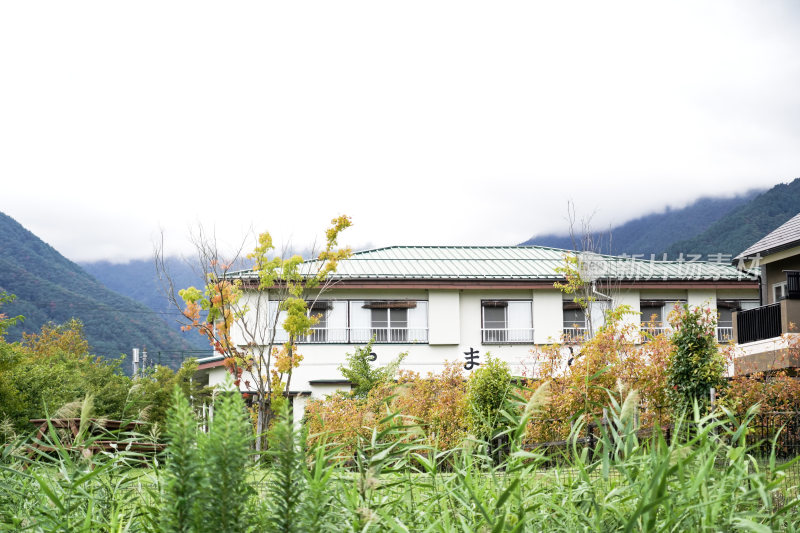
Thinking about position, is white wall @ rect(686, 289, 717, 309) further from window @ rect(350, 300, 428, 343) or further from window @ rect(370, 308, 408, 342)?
window @ rect(370, 308, 408, 342)

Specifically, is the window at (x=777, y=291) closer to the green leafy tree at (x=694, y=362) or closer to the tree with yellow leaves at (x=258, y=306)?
the green leafy tree at (x=694, y=362)

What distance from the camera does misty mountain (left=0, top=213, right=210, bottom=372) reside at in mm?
65688

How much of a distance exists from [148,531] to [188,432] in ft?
2.88

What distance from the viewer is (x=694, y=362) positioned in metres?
15.3

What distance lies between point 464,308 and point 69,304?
162ft

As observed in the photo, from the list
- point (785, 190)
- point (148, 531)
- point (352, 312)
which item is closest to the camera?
point (148, 531)

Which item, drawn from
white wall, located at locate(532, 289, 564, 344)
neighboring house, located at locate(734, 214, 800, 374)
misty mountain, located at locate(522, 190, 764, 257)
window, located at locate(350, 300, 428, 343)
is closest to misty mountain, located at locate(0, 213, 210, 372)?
window, located at locate(350, 300, 428, 343)

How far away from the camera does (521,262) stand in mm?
32500

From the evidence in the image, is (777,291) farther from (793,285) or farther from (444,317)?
(444,317)

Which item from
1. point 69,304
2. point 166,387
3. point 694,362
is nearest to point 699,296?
point 694,362

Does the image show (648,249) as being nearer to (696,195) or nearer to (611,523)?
(696,195)

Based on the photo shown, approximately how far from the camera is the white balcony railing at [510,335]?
97.4 ft

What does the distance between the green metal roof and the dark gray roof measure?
5737 mm

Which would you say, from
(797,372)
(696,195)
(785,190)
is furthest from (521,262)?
(696,195)
